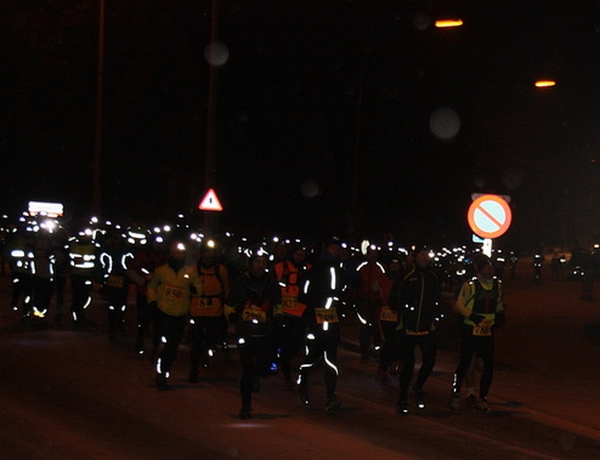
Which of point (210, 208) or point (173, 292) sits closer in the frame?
point (173, 292)

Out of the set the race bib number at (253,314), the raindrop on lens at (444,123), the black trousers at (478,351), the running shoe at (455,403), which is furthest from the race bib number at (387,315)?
the raindrop on lens at (444,123)

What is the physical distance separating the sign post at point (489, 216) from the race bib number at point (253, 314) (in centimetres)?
426

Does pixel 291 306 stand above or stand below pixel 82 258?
below

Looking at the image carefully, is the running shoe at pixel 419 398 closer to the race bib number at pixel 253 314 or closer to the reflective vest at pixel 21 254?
the race bib number at pixel 253 314

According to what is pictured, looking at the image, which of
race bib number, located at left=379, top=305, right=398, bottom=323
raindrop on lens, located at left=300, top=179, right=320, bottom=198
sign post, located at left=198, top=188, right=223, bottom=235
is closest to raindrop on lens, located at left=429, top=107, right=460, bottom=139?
raindrop on lens, located at left=300, top=179, right=320, bottom=198

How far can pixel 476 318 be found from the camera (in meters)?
12.3

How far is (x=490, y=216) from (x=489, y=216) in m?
0.01

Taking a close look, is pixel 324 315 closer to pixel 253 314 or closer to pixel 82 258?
pixel 253 314

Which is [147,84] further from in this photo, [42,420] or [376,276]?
[42,420]

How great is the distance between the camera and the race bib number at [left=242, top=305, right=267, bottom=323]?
11547 millimetres

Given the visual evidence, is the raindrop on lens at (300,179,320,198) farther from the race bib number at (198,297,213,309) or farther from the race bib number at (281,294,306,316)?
the race bib number at (198,297,213,309)

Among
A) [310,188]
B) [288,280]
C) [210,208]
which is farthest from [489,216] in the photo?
[310,188]

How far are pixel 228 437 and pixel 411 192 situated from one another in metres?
25.7

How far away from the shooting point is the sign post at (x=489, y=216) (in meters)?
14.8
